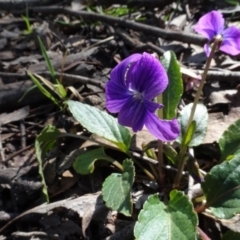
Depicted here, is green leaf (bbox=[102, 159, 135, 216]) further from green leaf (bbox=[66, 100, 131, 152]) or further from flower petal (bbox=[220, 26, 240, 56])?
flower petal (bbox=[220, 26, 240, 56])

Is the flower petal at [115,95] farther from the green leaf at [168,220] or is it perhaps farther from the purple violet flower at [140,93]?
the green leaf at [168,220]

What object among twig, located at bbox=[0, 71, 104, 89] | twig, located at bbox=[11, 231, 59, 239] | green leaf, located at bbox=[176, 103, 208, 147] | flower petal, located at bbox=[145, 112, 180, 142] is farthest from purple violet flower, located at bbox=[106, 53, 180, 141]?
twig, located at bbox=[0, 71, 104, 89]

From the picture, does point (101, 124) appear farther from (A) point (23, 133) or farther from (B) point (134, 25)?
(B) point (134, 25)

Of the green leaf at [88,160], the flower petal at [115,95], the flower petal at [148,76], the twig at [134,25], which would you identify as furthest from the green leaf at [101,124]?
the twig at [134,25]

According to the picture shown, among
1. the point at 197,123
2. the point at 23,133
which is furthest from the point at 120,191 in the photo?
the point at 23,133

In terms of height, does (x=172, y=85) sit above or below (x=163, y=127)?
below

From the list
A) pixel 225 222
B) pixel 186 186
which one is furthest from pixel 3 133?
pixel 225 222

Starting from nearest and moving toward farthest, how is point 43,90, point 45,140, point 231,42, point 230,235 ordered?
point 230,235 < point 231,42 < point 45,140 < point 43,90
